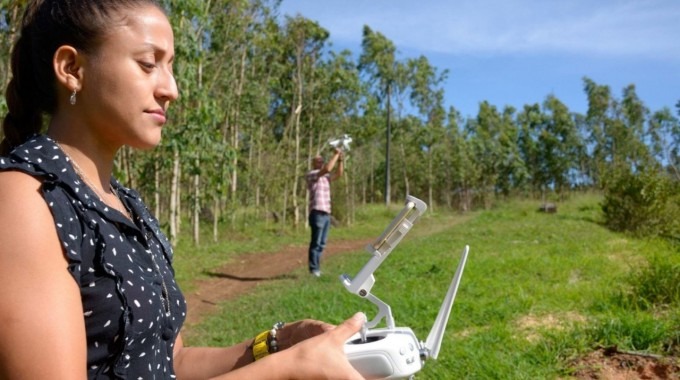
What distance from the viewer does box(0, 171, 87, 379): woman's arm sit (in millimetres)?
943

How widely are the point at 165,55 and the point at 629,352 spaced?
340 centimetres

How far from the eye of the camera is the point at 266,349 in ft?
5.10

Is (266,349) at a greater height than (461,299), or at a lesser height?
greater

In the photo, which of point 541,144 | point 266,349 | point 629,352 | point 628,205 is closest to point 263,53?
point 628,205

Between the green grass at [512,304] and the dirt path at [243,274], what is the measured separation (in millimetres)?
309

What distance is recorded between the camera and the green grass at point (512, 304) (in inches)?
154

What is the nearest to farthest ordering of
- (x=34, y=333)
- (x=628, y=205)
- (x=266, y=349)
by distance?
(x=34, y=333) → (x=266, y=349) → (x=628, y=205)

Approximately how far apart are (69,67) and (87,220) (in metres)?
0.28

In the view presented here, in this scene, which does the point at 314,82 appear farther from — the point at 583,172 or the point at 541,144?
the point at 583,172

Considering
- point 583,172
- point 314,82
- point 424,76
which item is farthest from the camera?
point 583,172

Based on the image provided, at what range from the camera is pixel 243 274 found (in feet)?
32.4

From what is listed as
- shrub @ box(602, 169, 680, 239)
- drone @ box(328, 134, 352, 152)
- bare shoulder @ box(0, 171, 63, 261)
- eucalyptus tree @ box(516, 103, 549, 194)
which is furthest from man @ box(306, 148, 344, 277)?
eucalyptus tree @ box(516, 103, 549, 194)

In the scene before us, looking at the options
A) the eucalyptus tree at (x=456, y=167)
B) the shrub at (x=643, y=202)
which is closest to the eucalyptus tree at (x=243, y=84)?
the shrub at (x=643, y=202)

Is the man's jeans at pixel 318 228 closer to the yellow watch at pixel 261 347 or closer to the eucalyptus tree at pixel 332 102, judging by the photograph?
the yellow watch at pixel 261 347
